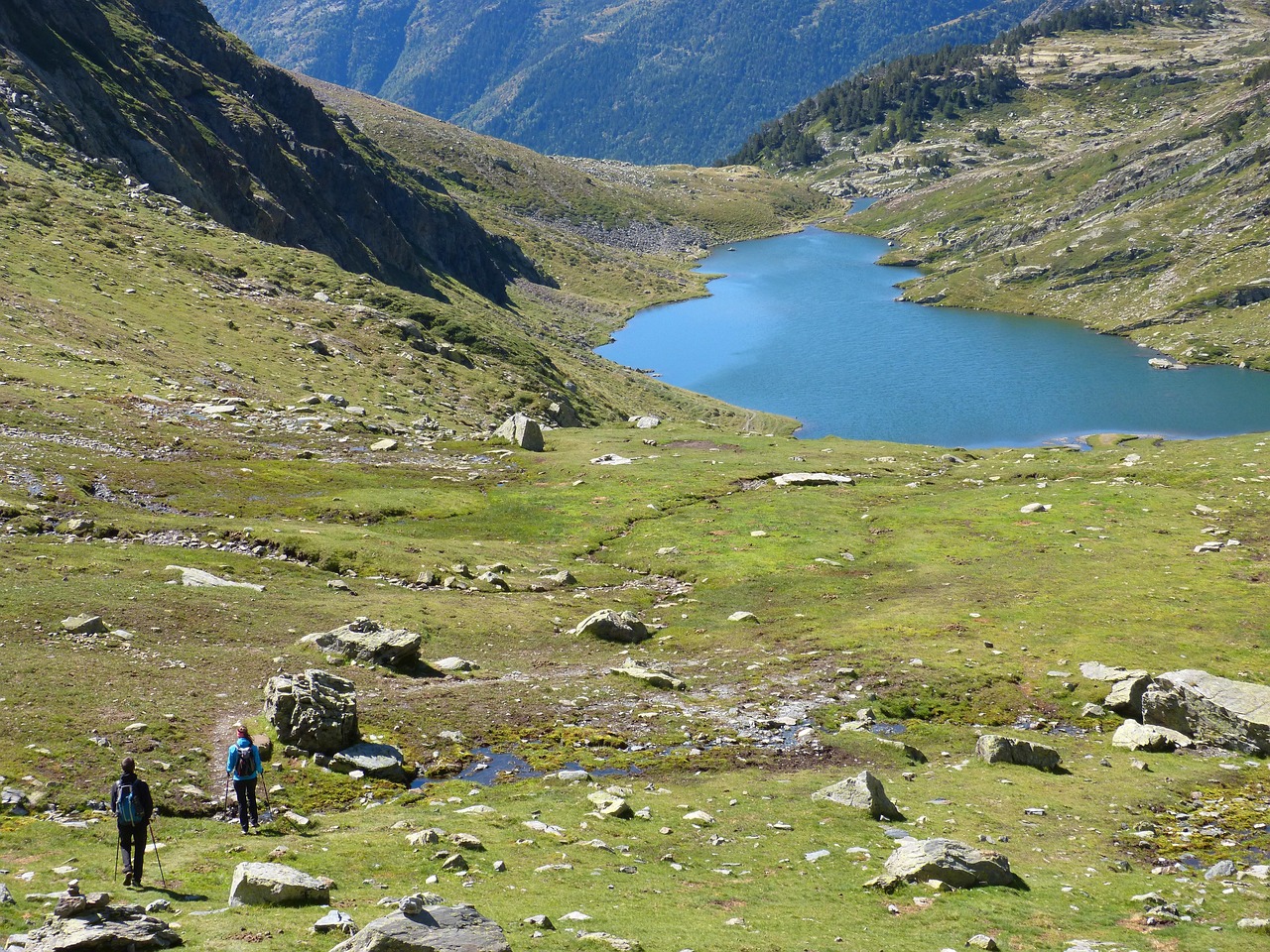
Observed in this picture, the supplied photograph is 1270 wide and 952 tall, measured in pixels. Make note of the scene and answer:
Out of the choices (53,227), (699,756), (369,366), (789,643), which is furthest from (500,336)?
(699,756)

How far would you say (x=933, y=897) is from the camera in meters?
21.5

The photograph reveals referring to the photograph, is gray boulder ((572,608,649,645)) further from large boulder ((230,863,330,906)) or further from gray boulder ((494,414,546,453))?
gray boulder ((494,414,546,453))

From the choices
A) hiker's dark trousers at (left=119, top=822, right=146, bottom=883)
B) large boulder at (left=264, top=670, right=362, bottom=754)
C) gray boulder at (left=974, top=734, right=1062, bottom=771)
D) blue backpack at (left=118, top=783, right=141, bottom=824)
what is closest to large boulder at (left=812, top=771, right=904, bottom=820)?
gray boulder at (left=974, top=734, right=1062, bottom=771)

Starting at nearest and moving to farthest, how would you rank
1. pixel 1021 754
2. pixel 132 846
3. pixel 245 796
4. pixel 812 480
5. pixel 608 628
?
pixel 132 846
pixel 245 796
pixel 1021 754
pixel 608 628
pixel 812 480

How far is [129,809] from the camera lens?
19109mm

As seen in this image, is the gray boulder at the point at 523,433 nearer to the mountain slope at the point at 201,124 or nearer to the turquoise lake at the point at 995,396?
the mountain slope at the point at 201,124

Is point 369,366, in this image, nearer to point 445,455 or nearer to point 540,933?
point 445,455

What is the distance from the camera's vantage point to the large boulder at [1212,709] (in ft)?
108

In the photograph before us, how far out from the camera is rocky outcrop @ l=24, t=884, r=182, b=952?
1488 centimetres

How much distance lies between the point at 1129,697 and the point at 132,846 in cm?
3349

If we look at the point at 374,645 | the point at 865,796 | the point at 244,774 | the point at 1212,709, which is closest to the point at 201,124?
the point at 374,645

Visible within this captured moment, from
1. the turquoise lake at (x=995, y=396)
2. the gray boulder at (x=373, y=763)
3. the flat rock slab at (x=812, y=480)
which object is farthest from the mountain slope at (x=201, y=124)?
the gray boulder at (x=373, y=763)

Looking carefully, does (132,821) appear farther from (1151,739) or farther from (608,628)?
(1151,739)

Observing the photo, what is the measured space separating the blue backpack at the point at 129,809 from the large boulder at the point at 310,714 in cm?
895
